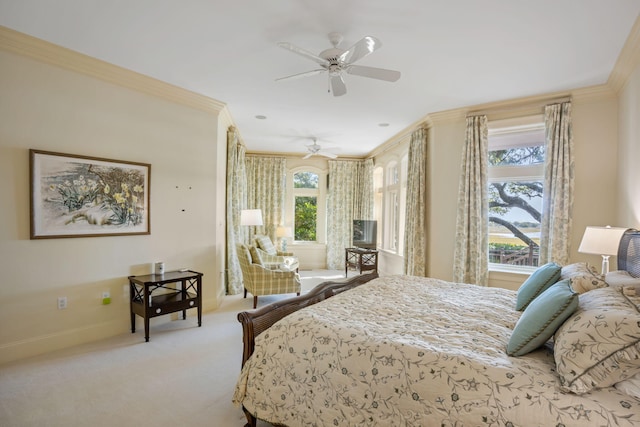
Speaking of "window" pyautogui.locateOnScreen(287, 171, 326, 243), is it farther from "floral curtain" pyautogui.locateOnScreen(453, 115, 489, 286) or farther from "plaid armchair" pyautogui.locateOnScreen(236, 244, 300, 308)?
"floral curtain" pyautogui.locateOnScreen(453, 115, 489, 286)

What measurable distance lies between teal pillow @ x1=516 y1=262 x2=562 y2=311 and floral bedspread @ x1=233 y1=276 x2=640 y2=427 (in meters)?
0.11

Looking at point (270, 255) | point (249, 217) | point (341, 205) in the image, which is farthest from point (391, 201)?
point (249, 217)

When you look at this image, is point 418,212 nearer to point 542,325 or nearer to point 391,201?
point 391,201

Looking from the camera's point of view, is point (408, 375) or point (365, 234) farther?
point (365, 234)

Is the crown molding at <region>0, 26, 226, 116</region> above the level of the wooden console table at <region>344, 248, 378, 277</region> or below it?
above

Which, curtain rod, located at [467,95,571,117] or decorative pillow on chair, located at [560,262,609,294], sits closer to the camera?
decorative pillow on chair, located at [560,262,609,294]

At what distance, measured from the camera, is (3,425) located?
6.22 ft

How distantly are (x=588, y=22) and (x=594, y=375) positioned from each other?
8.66 ft

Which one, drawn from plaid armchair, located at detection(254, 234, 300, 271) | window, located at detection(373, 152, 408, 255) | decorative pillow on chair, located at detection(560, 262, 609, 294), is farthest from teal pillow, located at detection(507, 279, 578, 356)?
plaid armchair, located at detection(254, 234, 300, 271)

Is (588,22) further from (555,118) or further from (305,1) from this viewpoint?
(305,1)

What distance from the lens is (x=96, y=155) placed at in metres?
3.20

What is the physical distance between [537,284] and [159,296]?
3.75 meters

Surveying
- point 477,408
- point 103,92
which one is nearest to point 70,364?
point 103,92

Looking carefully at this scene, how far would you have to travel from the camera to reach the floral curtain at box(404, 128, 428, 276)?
480 centimetres
